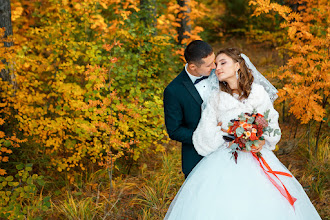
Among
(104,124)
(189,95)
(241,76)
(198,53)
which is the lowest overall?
(104,124)

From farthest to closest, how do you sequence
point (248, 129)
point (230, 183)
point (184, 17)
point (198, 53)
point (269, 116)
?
point (184, 17), point (198, 53), point (269, 116), point (230, 183), point (248, 129)

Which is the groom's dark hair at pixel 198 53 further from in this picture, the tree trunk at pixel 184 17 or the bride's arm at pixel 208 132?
the tree trunk at pixel 184 17

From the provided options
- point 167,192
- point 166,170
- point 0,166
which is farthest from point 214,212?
point 0,166

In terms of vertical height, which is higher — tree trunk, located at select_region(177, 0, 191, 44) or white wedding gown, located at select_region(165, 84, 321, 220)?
tree trunk, located at select_region(177, 0, 191, 44)

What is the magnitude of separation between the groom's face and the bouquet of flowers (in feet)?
1.89

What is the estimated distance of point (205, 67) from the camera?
9.25ft

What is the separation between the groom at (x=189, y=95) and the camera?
2797 mm

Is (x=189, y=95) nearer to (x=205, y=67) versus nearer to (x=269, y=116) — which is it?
(x=205, y=67)

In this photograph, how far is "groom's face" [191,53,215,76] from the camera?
9.22ft

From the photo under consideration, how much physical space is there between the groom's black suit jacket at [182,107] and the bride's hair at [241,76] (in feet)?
0.93

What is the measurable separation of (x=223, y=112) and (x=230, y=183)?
23.6 inches

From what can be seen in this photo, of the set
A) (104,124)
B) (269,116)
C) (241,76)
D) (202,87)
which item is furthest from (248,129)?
(104,124)

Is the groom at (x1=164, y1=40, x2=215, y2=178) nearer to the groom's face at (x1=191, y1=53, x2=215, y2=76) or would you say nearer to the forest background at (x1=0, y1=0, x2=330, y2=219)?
the groom's face at (x1=191, y1=53, x2=215, y2=76)

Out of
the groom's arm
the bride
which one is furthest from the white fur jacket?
the groom's arm
